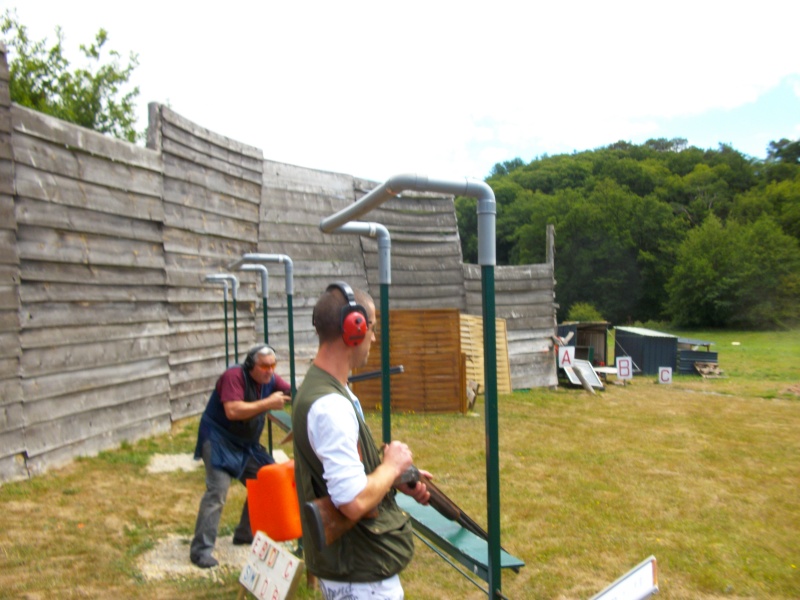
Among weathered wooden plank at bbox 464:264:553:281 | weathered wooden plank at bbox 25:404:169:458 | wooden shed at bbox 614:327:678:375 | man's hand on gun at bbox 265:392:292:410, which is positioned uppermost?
weathered wooden plank at bbox 464:264:553:281

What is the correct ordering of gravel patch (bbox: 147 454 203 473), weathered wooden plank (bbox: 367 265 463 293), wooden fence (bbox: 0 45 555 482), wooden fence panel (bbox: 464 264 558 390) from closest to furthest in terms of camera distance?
wooden fence (bbox: 0 45 555 482) < gravel patch (bbox: 147 454 203 473) < weathered wooden plank (bbox: 367 265 463 293) < wooden fence panel (bbox: 464 264 558 390)

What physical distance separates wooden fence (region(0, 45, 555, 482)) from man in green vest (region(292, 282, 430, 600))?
533cm

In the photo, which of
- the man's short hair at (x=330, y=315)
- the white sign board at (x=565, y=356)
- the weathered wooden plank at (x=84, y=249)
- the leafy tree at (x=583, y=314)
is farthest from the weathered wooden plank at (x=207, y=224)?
the leafy tree at (x=583, y=314)

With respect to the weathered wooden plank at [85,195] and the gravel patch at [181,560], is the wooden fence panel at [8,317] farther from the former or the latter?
the gravel patch at [181,560]

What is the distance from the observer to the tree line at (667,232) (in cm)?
5212

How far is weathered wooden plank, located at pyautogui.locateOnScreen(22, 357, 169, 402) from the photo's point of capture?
675 centimetres

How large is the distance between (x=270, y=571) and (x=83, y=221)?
17.6ft

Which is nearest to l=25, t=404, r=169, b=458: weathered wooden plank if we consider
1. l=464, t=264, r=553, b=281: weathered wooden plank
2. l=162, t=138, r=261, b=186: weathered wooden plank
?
l=162, t=138, r=261, b=186: weathered wooden plank

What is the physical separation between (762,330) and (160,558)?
170 feet

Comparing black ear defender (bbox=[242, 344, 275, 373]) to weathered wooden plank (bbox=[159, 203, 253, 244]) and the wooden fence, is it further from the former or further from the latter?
weathered wooden plank (bbox=[159, 203, 253, 244])

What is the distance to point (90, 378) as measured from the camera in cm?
761

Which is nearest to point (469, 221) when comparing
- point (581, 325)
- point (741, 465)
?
point (581, 325)

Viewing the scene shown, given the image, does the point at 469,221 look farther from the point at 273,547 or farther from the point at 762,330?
the point at 273,547

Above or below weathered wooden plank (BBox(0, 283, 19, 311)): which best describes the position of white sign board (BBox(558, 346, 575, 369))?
below
